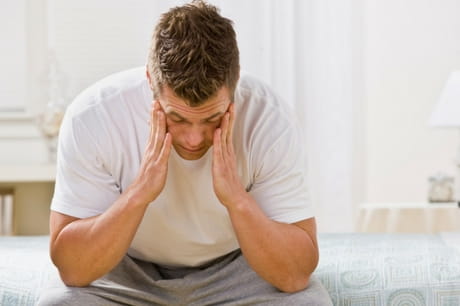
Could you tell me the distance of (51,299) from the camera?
1571 millimetres

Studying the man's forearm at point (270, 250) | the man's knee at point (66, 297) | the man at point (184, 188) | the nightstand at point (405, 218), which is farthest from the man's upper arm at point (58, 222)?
the nightstand at point (405, 218)

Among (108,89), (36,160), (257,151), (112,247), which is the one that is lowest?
(36,160)

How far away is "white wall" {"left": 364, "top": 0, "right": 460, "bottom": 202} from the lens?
423 cm

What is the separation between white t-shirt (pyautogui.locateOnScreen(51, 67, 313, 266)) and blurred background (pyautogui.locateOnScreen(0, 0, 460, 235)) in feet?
4.92

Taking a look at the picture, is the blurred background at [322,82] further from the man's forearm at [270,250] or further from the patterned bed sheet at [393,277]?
the man's forearm at [270,250]

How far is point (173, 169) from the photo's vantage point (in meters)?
1.73

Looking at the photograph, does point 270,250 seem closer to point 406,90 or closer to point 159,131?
point 159,131

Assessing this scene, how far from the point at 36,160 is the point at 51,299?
7.41 feet

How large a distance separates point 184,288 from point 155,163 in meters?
0.28

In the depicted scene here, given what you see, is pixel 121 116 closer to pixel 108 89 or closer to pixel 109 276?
pixel 108 89

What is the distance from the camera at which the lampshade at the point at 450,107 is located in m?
3.41

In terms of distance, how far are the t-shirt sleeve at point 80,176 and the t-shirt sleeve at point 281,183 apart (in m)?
0.31

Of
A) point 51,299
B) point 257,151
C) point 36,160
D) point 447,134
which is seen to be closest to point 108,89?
point 257,151

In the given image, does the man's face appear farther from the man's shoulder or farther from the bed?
the bed
